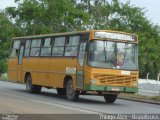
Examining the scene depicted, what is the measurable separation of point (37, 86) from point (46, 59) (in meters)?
2.64

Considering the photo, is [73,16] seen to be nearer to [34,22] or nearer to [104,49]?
[34,22]

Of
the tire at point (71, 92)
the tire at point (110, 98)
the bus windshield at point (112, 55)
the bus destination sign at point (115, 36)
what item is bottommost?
the tire at point (110, 98)

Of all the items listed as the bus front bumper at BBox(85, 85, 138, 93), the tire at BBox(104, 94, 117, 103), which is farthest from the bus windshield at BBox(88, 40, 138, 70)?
the tire at BBox(104, 94, 117, 103)

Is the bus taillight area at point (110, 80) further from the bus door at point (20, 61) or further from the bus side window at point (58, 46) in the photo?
the bus door at point (20, 61)

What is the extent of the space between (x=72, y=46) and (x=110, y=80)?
2750 mm

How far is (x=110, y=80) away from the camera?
2314 centimetres

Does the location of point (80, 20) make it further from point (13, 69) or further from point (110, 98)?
point (110, 98)

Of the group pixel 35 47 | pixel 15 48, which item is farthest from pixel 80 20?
pixel 35 47

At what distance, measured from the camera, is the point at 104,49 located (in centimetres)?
2316

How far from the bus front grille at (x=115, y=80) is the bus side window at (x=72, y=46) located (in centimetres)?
198

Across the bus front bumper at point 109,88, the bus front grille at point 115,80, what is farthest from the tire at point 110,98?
→ the bus front grille at point 115,80

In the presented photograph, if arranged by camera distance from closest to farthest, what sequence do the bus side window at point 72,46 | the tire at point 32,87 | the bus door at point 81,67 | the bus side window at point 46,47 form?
the bus door at point 81,67 < the bus side window at point 72,46 < the bus side window at point 46,47 < the tire at point 32,87

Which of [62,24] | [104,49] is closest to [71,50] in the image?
[104,49]

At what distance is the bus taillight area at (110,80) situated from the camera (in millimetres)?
22766
